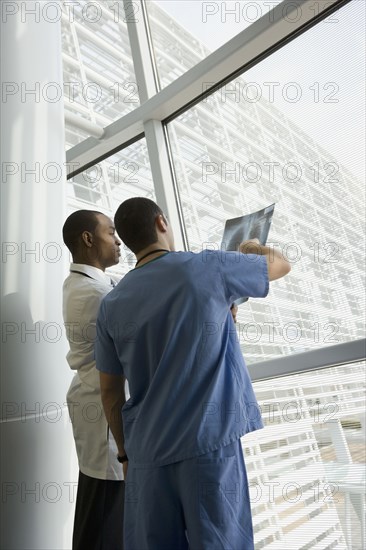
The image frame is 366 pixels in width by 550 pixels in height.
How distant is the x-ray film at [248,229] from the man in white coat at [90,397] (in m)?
0.37

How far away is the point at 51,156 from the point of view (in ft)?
6.52

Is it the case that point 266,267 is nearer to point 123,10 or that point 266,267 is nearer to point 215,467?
point 215,467

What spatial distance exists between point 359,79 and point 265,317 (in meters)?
0.94

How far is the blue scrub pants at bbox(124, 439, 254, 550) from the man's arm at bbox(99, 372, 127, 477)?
20 cm

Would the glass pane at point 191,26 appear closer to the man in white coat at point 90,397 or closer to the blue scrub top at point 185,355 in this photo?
the man in white coat at point 90,397

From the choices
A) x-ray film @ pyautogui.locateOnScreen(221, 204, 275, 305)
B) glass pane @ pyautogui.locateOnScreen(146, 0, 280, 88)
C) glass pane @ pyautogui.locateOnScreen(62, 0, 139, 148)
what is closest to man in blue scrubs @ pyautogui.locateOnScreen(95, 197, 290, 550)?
x-ray film @ pyautogui.locateOnScreen(221, 204, 275, 305)

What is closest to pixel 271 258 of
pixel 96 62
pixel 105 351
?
pixel 105 351

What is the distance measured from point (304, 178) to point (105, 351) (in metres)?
1.07

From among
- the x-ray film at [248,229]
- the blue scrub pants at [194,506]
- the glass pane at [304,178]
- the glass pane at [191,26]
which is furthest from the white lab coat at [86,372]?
the glass pane at [191,26]

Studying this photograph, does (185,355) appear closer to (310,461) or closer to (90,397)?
(90,397)

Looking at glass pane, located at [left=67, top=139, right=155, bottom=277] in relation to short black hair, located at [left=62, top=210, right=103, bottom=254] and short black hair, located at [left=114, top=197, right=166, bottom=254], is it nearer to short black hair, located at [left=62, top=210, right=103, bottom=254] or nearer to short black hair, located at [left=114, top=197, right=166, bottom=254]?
short black hair, located at [left=62, top=210, right=103, bottom=254]

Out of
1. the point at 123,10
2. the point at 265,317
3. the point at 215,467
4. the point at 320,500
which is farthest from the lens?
the point at 123,10

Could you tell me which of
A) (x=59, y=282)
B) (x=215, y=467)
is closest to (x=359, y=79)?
(x=59, y=282)

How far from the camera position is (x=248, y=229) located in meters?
1.53
